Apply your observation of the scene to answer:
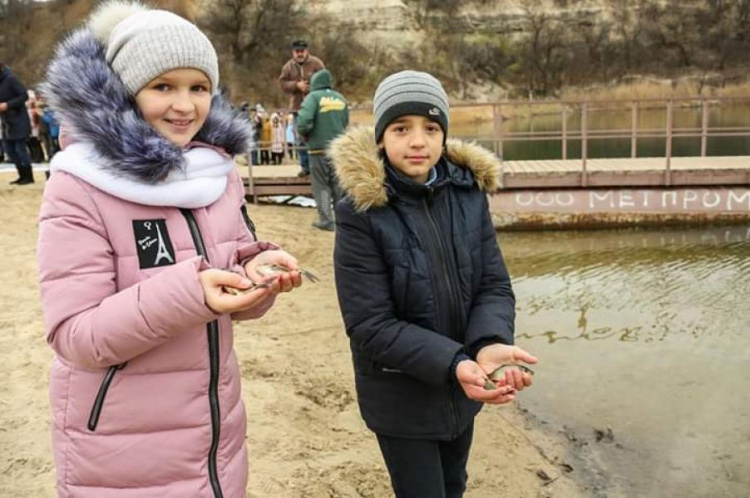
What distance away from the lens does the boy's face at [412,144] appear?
2010 mm

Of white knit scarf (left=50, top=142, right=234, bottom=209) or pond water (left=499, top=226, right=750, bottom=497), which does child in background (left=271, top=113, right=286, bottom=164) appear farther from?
white knit scarf (left=50, top=142, right=234, bottom=209)

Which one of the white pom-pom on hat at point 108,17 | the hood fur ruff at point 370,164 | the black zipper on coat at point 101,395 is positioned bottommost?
the black zipper on coat at point 101,395

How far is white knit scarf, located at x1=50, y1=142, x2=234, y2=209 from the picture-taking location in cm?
147

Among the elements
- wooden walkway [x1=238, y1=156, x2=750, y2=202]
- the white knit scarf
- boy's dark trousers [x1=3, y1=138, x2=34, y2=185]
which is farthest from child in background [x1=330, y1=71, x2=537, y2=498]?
boy's dark trousers [x1=3, y1=138, x2=34, y2=185]

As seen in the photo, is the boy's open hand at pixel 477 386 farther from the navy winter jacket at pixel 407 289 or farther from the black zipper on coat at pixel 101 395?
the black zipper on coat at pixel 101 395

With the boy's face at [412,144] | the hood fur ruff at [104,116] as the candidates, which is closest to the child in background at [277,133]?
the boy's face at [412,144]

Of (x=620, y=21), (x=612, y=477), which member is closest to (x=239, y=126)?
(x=612, y=477)

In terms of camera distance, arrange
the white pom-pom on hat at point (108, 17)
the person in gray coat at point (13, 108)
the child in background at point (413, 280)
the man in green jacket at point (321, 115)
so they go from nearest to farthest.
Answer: the white pom-pom on hat at point (108, 17) → the child in background at point (413, 280) → the man in green jacket at point (321, 115) → the person in gray coat at point (13, 108)

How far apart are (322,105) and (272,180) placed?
2.83m

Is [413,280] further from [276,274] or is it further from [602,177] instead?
[602,177]

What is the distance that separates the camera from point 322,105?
7.50 m

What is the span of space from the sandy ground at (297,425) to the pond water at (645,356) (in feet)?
1.12

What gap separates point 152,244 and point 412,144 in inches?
31.7

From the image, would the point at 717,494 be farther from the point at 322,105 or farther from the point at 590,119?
the point at 590,119
